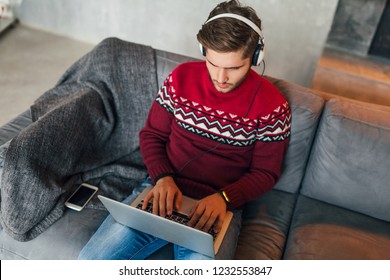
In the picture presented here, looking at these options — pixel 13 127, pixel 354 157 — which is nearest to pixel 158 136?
pixel 13 127

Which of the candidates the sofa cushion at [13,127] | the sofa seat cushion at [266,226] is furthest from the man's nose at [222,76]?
the sofa cushion at [13,127]

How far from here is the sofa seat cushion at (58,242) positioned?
1175 millimetres

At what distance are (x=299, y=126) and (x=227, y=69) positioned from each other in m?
0.41

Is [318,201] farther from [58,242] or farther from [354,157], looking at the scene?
[58,242]

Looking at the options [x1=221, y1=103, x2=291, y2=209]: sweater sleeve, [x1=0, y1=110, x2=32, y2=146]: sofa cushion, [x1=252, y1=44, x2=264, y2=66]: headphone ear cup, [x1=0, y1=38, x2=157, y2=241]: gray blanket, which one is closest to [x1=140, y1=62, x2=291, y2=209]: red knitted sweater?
[x1=221, y1=103, x2=291, y2=209]: sweater sleeve

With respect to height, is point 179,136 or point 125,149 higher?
point 179,136

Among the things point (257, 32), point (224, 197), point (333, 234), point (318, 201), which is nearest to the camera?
point (257, 32)

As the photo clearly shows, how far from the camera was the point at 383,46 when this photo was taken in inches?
85.9

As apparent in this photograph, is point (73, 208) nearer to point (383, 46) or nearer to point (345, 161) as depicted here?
point (345, 161)

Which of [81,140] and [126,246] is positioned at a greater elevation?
[81,140]

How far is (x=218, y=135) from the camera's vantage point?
123 centimetres

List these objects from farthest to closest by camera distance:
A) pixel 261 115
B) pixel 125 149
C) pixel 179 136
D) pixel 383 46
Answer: pixel 383 46 < pixel 125 149 < pixel 179 136 < pixel 261 115
